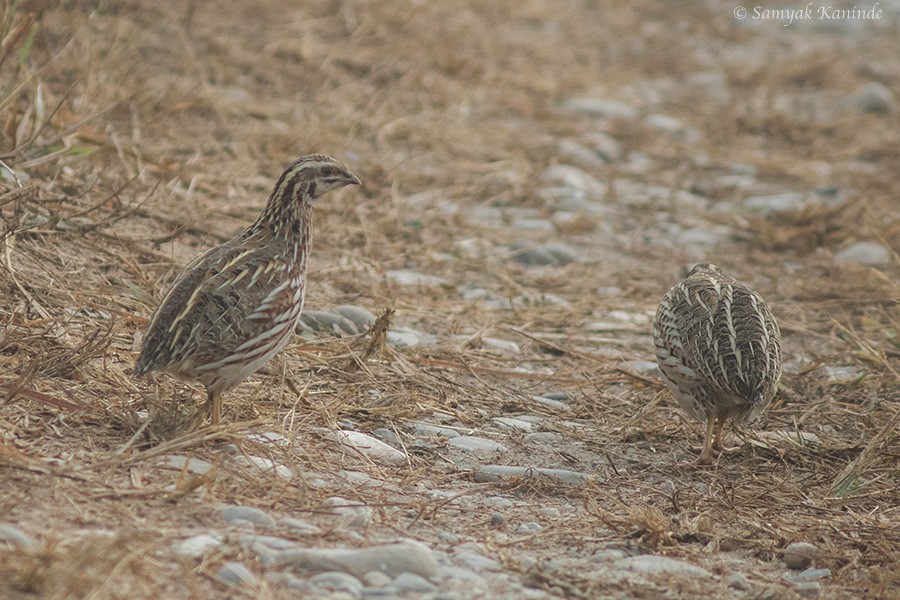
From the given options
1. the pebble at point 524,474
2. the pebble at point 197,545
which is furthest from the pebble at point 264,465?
the pebble at point 524,474

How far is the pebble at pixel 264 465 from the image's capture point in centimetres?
562

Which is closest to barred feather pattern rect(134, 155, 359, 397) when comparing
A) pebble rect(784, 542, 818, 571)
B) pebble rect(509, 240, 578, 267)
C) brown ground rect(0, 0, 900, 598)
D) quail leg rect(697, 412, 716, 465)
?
brown ground rect(0, 0, 900, 598)

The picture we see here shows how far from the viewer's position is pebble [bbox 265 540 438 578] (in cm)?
467

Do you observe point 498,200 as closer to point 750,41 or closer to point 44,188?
point 44,188

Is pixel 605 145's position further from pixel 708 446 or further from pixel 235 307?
pixel 235 307

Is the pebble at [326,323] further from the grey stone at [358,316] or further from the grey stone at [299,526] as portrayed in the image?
the grey stone at [299,526]

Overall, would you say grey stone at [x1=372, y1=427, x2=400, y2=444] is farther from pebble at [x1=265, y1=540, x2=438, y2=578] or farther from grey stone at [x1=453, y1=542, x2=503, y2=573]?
pebble at [x1=265, y1=540, x2=438, y2=578]

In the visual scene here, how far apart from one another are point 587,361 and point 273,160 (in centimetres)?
391

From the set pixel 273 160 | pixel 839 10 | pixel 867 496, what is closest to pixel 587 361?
pixel 867 496

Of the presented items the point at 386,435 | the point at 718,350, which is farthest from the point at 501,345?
the point at 718,350

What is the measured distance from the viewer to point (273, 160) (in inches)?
421

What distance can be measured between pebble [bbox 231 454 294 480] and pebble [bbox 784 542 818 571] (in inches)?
93.0

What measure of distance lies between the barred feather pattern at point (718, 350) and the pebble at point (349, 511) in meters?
2.23

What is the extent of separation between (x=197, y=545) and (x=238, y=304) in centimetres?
170
